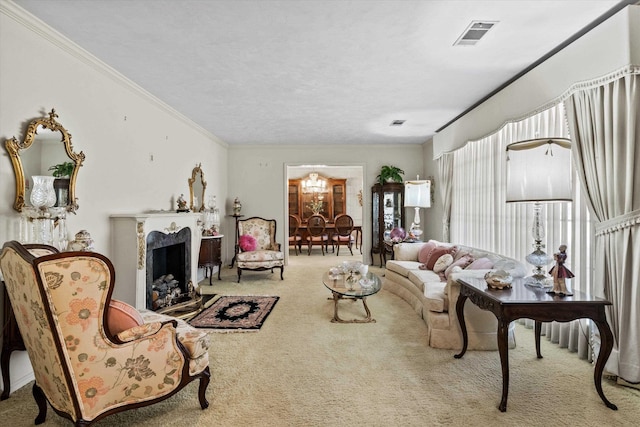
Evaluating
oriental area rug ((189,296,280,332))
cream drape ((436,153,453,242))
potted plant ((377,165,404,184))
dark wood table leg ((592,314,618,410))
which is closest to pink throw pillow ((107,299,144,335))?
oriental area rug ((189,296,280,332))

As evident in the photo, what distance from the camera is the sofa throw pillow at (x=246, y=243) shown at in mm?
5891

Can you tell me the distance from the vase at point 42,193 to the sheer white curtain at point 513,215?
413 cm

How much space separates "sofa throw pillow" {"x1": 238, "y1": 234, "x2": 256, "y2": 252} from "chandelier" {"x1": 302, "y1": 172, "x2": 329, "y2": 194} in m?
5.29

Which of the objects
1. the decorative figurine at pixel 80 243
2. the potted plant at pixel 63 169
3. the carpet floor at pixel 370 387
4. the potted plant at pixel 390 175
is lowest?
the carpet floor at pixel 370 387

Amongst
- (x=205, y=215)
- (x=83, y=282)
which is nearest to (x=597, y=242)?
(x=83, y=282)

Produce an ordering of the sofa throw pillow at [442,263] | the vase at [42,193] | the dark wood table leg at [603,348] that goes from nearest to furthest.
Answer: the dark wood table leg at [603,348]
the vase at [42,193]
the sofa throw pillow at [442,263]

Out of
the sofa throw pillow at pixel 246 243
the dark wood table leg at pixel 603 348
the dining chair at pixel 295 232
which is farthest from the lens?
the dining chair at pixel 295 232

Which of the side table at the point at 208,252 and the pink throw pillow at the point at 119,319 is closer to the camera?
the pink throw pillow at the point at 119,319

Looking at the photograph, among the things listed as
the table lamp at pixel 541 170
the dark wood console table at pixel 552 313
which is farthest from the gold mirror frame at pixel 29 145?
the table lamp at pixel 541 170

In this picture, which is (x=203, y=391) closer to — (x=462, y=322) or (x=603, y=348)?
(x=462, y=322)

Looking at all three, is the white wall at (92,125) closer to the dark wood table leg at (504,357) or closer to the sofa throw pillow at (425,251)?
the dark wood table leg at (504,357)

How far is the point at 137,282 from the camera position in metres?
3.36

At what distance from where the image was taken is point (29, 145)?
2.44 meters

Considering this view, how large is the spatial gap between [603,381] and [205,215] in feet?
17.1
